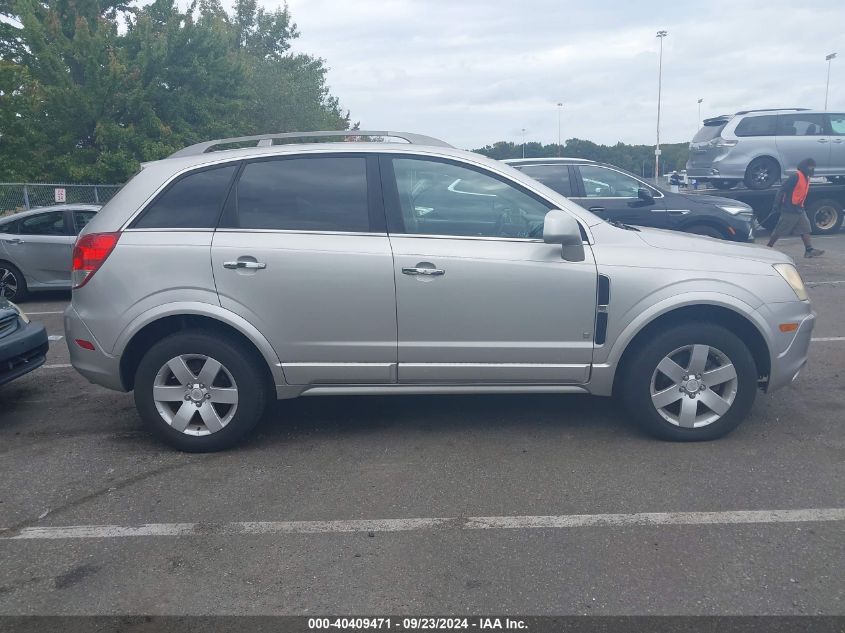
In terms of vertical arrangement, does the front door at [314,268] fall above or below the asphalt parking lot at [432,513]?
above

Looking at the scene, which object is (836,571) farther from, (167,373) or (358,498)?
(167,373)

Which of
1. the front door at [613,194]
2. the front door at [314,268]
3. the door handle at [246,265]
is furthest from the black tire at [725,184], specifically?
the door handle at [246,265]

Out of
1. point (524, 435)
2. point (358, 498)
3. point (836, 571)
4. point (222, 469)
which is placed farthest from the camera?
point (524, 435)

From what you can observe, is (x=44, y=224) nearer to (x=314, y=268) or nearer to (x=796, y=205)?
(x=314, y=268)

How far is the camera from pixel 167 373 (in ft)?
15.7

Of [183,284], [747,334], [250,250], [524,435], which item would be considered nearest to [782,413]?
[747,334]

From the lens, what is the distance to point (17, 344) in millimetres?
5594

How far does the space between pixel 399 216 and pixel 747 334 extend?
231 centimetres

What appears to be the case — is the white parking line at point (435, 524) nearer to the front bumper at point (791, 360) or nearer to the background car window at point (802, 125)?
the front bumper at point (791, 360)

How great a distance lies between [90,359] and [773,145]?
15691 millimetres

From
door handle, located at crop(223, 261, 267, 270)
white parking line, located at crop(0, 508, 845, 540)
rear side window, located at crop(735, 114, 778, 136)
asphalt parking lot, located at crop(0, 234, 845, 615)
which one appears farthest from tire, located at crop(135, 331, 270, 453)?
rear side window, located at crop(735, 114, 778, 136)

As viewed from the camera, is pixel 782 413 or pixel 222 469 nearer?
pixel 222 469

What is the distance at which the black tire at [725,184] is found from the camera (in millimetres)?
16938

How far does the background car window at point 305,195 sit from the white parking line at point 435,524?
1.83 m
